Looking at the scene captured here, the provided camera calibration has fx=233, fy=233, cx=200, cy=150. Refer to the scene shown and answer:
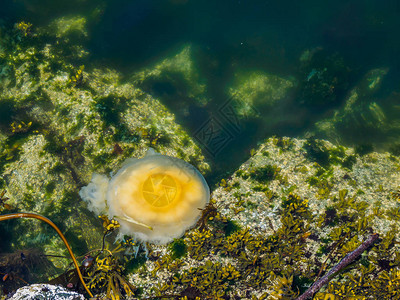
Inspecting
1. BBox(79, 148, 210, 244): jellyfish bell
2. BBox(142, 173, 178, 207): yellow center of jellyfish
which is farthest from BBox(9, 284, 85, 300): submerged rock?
BBox(142, 173, 178, 207): yellow center of jellyfish

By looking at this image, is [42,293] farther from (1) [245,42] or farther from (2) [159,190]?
(1) [245,42]

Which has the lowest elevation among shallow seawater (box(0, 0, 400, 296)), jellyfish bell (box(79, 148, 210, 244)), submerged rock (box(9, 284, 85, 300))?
submerged rock (box(9, 284, 85, 300))

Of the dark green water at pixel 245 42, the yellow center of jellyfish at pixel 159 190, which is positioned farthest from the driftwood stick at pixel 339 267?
the dark green water at pixel 245 42

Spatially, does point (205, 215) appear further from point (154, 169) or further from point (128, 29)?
point (128, 29)

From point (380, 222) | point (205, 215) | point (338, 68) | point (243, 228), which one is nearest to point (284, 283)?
point (243, 228)

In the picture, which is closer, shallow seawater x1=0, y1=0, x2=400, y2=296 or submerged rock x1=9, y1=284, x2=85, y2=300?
submerged rock x1=9, y1=284, x2=85, y2=300

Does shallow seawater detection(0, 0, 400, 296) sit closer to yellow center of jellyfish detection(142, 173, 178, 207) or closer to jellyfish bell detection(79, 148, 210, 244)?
jellyfish bell detection(79, 148, 210, 244)

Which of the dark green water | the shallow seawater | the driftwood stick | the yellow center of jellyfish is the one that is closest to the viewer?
the driftwood stick

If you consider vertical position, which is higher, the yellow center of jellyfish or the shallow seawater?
the shallow seawater
